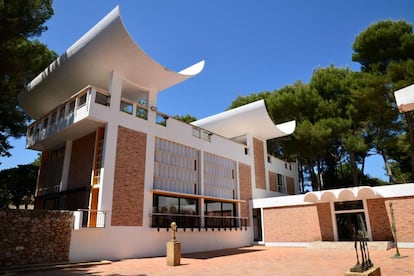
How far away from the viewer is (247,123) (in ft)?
62.9

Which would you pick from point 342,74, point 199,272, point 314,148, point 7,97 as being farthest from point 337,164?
point 7,97

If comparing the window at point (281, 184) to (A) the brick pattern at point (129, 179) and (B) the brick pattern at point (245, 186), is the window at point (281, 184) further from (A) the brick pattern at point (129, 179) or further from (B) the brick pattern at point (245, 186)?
(A) the brick pattern at point (129, 179)

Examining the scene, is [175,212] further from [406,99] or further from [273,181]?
[406,99]

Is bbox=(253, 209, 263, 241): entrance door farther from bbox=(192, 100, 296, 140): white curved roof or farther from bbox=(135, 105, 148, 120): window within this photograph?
bbox=(135, 105, 148, 120): window

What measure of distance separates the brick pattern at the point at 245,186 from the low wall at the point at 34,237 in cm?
1076

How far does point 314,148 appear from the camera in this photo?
2133 cm

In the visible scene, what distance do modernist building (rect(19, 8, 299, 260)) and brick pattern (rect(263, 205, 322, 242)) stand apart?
1.43m

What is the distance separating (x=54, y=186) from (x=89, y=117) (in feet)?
17.5

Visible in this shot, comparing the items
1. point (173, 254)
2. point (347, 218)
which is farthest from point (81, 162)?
point (347, 218)

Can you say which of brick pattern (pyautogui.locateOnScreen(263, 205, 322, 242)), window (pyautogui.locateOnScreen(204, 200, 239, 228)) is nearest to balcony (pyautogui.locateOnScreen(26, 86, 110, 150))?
window (pyautogui.locateOnScreen(204, 200, 239, 228))

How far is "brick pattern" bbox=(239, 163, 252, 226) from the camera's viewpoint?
18.1 meters

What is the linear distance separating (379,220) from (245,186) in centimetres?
762

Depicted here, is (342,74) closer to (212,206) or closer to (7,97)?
(212,206)

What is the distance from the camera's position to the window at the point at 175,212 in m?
12.7
